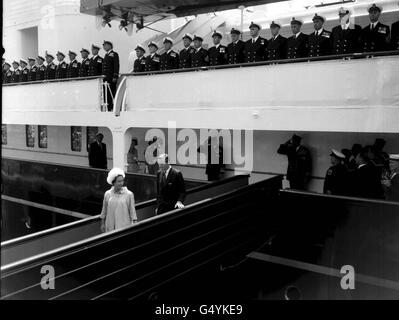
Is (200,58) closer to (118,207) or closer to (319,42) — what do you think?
(319,42)

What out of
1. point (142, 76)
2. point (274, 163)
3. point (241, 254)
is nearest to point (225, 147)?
point (274, 163)

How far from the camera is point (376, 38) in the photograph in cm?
650

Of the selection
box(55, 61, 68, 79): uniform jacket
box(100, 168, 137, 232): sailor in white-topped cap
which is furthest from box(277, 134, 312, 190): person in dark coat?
box(55, 61, 68, 79): uniform jacket

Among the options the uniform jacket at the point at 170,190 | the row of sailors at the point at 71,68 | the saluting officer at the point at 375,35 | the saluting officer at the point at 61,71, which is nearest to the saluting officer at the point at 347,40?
the saluting officer at the point at 375,35

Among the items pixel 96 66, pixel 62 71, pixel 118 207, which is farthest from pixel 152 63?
pixel 118 207

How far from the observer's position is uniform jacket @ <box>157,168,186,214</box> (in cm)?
567

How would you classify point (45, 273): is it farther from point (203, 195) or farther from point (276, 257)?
point (276, 257)

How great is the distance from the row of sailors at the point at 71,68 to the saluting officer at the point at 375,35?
18.8ft

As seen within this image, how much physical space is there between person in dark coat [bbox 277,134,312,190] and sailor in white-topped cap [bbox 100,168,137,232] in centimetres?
401

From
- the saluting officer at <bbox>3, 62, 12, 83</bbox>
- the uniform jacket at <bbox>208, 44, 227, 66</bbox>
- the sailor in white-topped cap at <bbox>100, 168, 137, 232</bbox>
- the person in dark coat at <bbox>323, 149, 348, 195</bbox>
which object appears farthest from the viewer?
the saluting officer at <bbox>3, 62, 12, 83</bbox>

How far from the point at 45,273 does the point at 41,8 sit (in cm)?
1330

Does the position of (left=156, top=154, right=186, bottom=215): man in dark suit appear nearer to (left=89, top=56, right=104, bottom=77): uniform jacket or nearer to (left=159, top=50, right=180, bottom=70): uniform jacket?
(left=159, top=50, right=180, bottom=70): uniform jacket

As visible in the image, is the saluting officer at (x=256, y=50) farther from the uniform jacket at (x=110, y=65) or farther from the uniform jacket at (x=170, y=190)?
the uniform jacket at (x=110, y=65)

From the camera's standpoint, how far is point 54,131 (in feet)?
47.9
